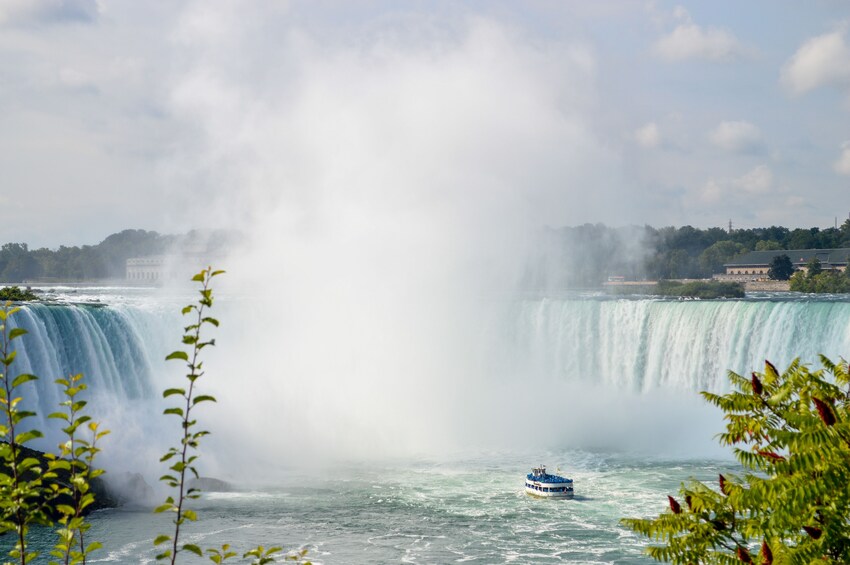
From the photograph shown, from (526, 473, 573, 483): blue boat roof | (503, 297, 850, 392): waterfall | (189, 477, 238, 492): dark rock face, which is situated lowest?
(189, 477, 238, 492): dark rock face

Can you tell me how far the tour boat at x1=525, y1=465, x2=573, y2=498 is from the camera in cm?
2788

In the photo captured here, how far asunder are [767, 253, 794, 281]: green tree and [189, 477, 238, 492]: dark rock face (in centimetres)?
6303

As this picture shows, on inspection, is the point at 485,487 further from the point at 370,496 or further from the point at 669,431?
the point at 669,431

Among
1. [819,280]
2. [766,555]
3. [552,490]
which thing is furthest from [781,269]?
[766,555]

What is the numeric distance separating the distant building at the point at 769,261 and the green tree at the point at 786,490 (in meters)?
79.7

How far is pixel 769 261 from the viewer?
3627 inches

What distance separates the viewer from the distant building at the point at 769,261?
84188mm

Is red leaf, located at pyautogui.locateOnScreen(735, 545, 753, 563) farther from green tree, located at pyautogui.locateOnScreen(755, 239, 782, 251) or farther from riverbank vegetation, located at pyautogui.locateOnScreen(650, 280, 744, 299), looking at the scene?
green tree, located at pyautogui.locateOnScreen(755, 239, 782, 251)

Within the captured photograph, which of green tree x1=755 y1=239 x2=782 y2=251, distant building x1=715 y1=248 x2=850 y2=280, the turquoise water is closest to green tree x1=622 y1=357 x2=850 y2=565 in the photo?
the turquoise water

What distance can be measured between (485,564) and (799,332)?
21.9 meters

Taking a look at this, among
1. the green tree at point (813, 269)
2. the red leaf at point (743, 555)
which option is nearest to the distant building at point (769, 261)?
the green tree at point (813, 269)

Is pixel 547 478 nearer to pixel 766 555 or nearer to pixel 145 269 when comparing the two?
pixel 766 555

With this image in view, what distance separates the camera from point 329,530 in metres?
24.5

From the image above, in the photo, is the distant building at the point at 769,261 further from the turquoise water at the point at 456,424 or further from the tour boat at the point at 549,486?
the tour boat at the point at 549,486
